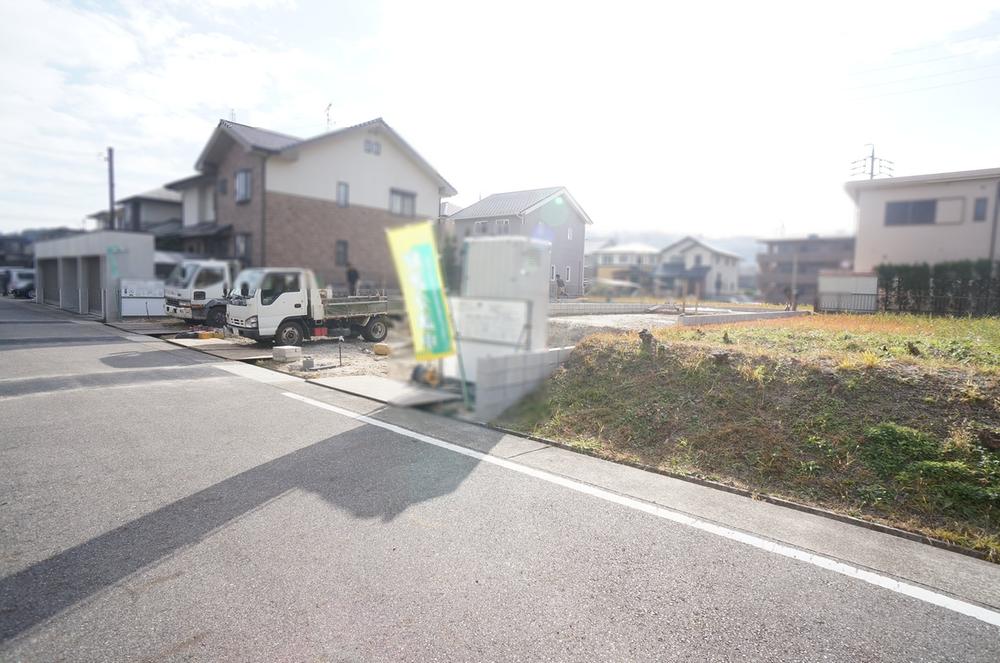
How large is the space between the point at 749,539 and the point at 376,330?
600cm

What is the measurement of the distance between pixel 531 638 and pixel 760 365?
6.61 m

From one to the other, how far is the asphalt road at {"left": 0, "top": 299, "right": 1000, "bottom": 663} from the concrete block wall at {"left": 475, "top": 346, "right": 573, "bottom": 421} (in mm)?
3369

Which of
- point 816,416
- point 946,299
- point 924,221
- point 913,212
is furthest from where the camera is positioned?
point 913,212

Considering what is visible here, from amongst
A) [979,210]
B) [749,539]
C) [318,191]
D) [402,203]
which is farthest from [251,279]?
[979,210]

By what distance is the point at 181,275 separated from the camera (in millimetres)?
2422

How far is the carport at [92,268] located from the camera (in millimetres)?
2604

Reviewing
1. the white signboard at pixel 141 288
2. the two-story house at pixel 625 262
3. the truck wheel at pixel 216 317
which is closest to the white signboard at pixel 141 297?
the white signboard at pixel 141 288

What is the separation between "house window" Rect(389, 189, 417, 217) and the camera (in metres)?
1.73

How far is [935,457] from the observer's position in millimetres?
6676

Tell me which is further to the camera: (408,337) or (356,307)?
(356,307)

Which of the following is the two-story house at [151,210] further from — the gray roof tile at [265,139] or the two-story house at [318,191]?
the gray roof tile at [265,139]

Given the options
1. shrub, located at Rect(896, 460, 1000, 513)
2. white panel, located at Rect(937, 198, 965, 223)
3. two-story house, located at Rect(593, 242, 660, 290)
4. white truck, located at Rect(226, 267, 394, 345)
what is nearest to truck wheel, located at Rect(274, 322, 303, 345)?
white truck, located at Rect(226, 267, 394, 345)

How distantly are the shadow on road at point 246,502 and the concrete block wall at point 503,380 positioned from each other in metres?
5.01

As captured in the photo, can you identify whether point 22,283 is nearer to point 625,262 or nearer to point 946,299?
point 625,262
